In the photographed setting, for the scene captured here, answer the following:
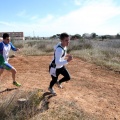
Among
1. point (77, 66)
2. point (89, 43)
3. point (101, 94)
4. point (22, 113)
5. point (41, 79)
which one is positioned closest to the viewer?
point (22, 113)

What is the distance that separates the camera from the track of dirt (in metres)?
5.50

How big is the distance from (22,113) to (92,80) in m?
3.54

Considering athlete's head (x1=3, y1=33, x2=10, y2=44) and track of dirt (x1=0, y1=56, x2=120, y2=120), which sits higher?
athlete's head (x1=3, y1=33, x2=10, y2=44)

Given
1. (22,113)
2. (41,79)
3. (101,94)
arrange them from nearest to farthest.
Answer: (22,113), (101,94), (41,79)

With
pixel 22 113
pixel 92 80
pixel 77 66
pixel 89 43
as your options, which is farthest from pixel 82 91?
pixel 89 43

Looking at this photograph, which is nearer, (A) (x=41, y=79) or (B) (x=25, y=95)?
(B) (x=25, y=95)

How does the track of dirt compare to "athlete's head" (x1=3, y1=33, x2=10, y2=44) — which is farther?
"athlete's head" (x1=3, y1=33, x2=10, y2=44)

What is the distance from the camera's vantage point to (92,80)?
802 cm

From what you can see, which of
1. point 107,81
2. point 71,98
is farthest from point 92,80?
point 71,98

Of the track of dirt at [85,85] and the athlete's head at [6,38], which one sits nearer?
the track of dirt at [85,85]

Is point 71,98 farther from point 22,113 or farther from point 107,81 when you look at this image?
point 107,81

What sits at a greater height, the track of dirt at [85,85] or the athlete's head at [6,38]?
the athlete's head at [6,38]

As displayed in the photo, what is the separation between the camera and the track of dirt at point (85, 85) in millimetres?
5501

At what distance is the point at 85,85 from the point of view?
729 cm
